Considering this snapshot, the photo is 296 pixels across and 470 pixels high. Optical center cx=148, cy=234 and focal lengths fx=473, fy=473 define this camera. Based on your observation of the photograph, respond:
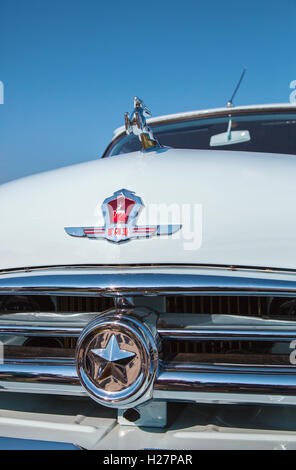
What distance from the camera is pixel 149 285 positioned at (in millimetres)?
1354

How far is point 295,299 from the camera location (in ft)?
4.81

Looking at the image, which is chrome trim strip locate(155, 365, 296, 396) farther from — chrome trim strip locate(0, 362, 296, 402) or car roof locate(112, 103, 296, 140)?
car roof locate(112, 103, 296, 140)

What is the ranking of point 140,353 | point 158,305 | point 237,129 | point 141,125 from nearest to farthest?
point 140,353, point 158,305, point 141,125, point 237,129

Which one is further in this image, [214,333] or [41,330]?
[41,330]

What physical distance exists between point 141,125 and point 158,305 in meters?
0.81

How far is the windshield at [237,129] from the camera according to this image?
8.71 ft

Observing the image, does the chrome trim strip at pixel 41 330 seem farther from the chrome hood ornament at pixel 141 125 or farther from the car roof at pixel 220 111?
the car roof at pixel 220 111

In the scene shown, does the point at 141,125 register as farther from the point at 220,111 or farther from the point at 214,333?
the point at 220,111

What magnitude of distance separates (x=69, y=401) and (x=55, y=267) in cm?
47

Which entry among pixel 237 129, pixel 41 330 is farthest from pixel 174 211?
pixel 237 129

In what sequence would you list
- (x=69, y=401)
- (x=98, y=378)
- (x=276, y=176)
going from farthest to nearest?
(x=69, y=401), (x=276, y=176), (x=98, y=378)

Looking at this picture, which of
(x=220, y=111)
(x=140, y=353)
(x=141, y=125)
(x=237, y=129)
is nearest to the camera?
(x=140, y=353)
